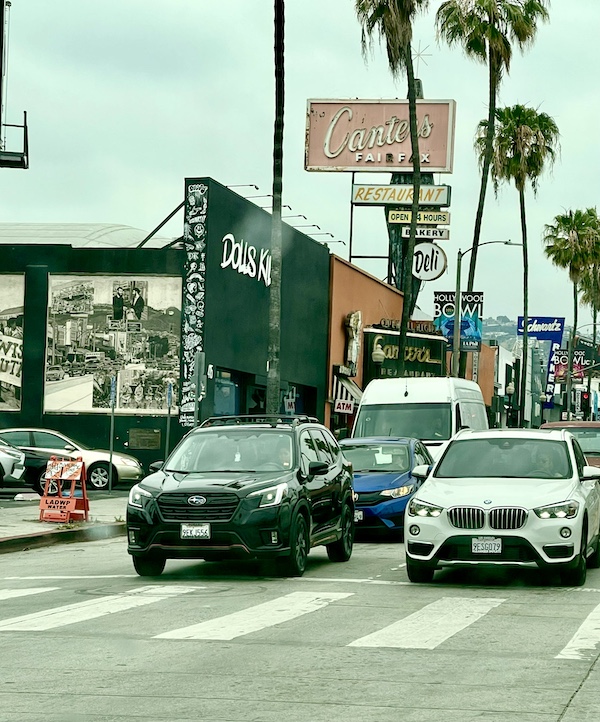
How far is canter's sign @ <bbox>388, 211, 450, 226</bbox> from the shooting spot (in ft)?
188

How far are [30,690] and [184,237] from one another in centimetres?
2835

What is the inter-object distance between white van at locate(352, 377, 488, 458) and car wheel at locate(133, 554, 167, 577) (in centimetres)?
1230

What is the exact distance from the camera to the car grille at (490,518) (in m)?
13.1

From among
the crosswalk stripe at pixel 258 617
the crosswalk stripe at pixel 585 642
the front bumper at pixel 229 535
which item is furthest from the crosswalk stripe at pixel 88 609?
the crosswalk stripe at pixel 585 642

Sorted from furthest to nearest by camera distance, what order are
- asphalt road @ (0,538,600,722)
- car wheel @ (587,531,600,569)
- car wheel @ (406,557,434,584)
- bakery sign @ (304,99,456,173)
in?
bakery sign @ (304,99,456,173) → car wheel @ (587,531,600,569) → car wheel @ (406,557,434,584) → asphalt road @ (0,538,600,722)

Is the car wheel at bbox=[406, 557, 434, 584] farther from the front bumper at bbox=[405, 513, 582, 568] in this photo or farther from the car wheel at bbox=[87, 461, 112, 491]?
the car wheel at bbox=[87, 461, 112, 491]

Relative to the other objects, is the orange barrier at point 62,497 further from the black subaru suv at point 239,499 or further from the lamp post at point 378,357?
the lamp post at point 378,357

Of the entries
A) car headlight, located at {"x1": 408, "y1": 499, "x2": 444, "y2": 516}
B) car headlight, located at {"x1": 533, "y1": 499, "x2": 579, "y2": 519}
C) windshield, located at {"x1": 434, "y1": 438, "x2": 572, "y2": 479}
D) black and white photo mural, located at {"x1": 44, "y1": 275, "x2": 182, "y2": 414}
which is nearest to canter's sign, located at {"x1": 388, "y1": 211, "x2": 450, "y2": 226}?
black and white photo mural, located at {"x1": 44, "y1": 275, "x2": 182, "y2": 414}

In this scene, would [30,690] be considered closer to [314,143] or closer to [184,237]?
[184,237]

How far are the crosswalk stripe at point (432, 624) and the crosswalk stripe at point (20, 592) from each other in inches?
161

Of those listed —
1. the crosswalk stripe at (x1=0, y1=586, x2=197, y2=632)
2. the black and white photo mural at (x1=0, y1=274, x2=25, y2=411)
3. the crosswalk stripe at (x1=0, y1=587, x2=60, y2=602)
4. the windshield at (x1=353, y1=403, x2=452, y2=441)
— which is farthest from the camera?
the black and white photo mural at (x1=0, y1=274, x2=25, y2=411)

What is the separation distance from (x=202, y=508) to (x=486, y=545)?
9.99ft

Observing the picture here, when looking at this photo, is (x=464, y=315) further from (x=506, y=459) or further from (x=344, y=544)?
(x=506, y=459)

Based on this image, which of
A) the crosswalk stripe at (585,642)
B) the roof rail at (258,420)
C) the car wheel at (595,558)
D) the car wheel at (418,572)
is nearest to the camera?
the crosswalk stripe at (585,642)
